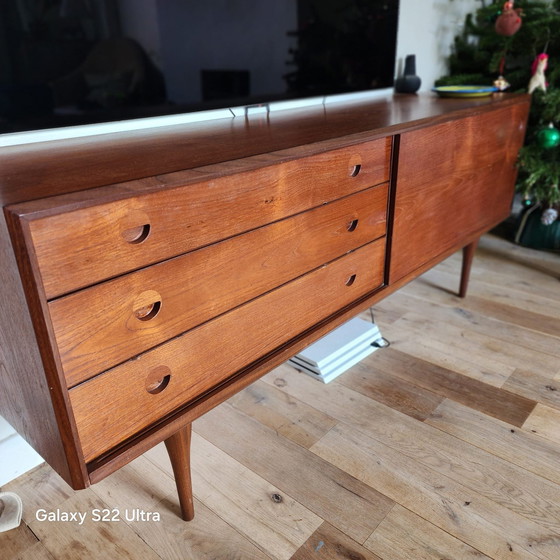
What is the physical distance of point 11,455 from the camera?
1.07 meters

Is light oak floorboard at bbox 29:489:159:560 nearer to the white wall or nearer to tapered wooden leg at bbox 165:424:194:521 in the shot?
tapered wooden leg at bbox 165:424:194:521

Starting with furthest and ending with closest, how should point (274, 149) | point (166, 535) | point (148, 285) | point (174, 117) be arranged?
point (174, 117), point (166, 535), point (274, 149), point (148, 285)

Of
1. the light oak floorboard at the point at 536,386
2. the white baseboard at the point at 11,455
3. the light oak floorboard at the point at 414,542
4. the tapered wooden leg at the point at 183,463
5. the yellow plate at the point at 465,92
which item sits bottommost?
the light oak floorboard at the point at 536,386

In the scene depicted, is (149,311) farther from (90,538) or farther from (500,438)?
(500,438)

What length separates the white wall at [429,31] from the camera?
1.96 m

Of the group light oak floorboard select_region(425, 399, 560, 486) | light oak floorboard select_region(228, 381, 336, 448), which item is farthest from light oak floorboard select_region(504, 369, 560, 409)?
light oak floorboard select_region(228, 381, 336, 448)

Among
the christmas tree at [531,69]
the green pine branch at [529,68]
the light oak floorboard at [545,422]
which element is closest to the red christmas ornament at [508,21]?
the christmas tree at [531,69]

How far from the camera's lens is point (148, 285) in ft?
2.27

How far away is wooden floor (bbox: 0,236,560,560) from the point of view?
925mm

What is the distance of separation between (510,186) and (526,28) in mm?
687

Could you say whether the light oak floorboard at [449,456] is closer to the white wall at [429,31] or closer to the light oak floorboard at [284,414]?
the light oak floorboard at [284,414]

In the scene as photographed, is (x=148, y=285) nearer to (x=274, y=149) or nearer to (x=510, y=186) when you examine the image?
(x=274, y=149)

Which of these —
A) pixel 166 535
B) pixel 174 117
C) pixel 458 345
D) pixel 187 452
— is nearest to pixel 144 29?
pixel 174 117

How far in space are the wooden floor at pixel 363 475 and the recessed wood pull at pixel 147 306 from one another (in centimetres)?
49
